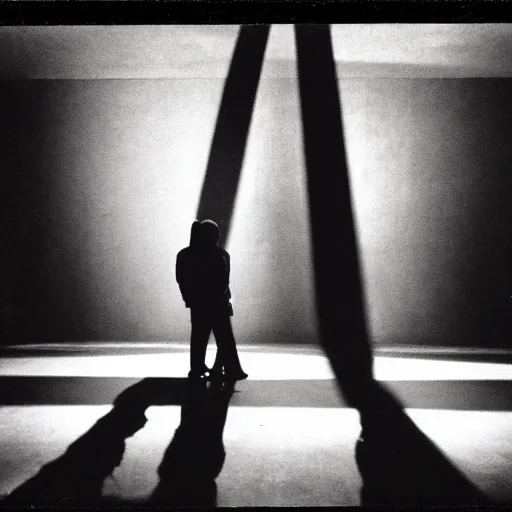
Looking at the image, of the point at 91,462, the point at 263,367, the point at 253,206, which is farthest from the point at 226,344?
the point at 253,206

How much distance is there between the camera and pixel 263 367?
514 cm

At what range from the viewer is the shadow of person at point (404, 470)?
7.09ft

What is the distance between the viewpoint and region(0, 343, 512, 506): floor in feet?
7.61

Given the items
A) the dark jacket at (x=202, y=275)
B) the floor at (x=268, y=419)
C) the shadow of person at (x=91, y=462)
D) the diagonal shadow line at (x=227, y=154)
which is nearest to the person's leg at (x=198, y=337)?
the dark jacket at (x=202, y=275)

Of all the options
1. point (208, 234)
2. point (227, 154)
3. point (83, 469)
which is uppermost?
point (227, 154)

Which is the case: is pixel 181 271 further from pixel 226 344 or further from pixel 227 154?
pixel 227 154

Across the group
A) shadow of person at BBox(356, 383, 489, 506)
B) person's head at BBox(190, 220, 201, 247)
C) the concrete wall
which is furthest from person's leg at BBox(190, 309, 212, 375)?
the concrete wall

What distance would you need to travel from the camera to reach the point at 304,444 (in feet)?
9.40

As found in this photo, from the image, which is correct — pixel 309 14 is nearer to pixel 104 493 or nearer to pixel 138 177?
pixel 104 493

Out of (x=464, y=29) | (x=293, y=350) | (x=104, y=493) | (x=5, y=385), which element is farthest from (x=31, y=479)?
(x=464, y=29)

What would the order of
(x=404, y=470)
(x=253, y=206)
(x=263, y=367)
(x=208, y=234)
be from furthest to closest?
(x=253, y=206) → (x=263, y=367) → (x=208, y=234) → (x=404, y=470)

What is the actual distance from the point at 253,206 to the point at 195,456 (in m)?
4.43

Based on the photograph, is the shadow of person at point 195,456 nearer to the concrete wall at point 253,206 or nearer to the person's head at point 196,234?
the person's head at point 196,234

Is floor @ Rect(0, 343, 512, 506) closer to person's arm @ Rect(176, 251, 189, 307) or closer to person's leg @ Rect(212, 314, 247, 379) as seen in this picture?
person's leg @ Rect(212, 314, 247, 379)
